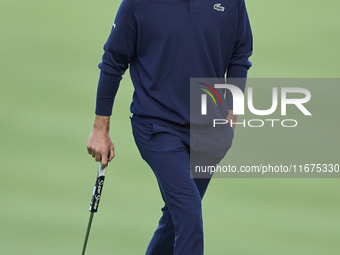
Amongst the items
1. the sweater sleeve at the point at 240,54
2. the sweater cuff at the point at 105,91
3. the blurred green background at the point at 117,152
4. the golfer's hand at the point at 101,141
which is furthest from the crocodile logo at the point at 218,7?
the blurred green background at the point at 117,152

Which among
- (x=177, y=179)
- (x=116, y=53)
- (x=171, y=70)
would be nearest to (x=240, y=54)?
(x=171, y=70)

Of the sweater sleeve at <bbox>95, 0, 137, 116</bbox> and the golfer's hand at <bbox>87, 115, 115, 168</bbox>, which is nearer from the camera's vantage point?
the sweater sleeve at <bbox>95, 0, 137, 116</bbox>

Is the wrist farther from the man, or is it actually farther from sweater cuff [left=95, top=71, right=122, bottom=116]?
the man

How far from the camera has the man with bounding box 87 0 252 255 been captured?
2.77 metres

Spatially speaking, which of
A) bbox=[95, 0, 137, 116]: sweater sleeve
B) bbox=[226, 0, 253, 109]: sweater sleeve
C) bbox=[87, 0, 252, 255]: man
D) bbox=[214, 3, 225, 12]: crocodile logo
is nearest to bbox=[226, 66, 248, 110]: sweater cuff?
bbox=[226, 0, 253, 109]: sweater sleeve

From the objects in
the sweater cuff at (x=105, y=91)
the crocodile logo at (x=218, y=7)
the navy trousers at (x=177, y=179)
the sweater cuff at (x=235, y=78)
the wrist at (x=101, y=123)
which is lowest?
the navy trousers at (x=177, y=179)

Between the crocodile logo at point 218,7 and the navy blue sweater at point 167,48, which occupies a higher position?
the crocodile logo at point 218,7

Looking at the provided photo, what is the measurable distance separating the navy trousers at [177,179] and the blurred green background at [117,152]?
1.17m

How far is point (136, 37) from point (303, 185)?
2.28m

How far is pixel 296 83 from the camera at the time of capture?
5.45 meters

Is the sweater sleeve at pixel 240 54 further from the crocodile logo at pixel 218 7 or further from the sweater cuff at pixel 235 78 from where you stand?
the crocodile logo at pixel 218 7

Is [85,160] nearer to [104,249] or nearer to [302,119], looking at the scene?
[104,249]

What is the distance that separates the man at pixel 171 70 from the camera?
2773 millimetres

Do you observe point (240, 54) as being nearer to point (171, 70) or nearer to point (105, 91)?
point (171, 70)
